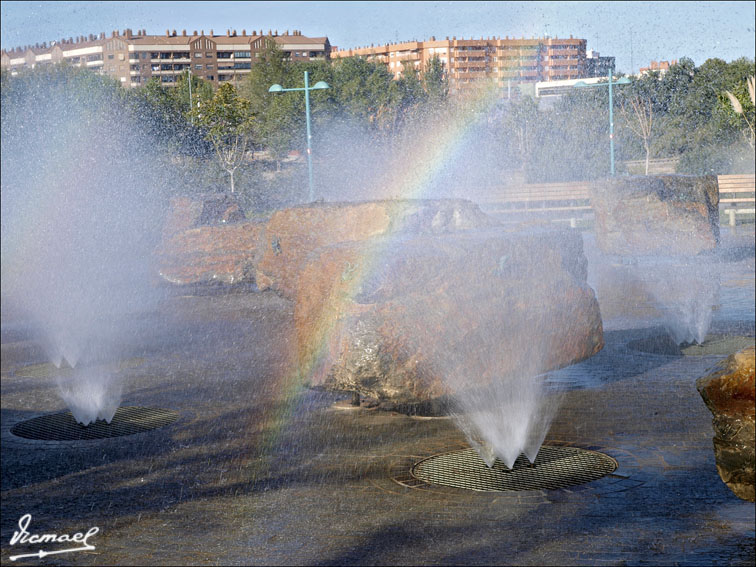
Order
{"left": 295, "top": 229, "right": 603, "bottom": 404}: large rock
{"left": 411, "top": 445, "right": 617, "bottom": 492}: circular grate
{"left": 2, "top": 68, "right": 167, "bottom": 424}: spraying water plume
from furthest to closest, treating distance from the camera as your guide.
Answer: {"left": 2, "top": 68, "right": 167, "bottom": 424}: spraying water plume, {"left": 295, "top": 229, "right": 603, "bottom": 404}: large rock, {"left": 411, "top": 445, "right": 617, "bottom": 492}: circular grate

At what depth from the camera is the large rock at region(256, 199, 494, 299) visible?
9422 mm

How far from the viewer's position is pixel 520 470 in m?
4.75

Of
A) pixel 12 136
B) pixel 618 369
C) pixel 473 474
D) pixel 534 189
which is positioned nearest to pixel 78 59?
pixel 12 136

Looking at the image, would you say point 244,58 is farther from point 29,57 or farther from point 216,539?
point 216,539

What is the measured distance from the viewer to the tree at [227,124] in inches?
1094

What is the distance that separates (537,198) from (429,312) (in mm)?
22001

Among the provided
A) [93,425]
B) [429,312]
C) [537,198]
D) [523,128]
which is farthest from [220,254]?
[523,128]

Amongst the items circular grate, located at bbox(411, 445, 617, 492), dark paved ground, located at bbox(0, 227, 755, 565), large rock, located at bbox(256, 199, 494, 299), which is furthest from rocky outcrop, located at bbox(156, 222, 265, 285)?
circular grate, located at bbox(411, 445, 617, 492)

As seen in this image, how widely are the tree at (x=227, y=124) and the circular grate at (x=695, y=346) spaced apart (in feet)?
67.8

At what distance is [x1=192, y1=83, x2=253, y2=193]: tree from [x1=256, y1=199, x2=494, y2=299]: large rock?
1746cm

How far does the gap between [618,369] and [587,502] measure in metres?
3.10

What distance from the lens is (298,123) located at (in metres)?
Result: 32.8

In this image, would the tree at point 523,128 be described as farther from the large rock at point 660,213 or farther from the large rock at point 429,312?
the large rock at point 429,312

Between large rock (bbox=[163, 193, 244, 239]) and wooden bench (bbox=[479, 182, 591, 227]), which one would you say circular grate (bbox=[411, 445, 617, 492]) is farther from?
wooden bench (bbox=[479, 182, 591, 227])
